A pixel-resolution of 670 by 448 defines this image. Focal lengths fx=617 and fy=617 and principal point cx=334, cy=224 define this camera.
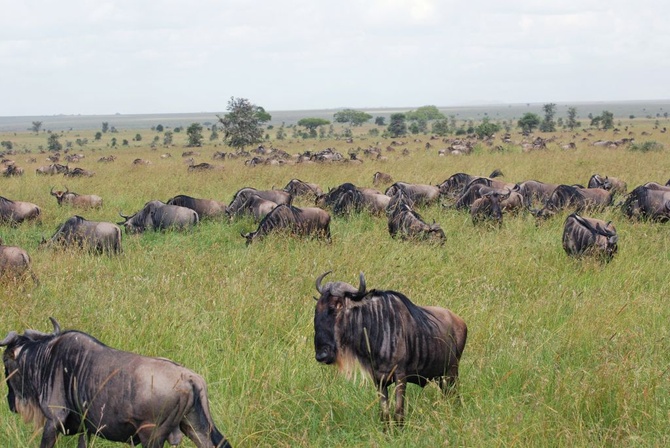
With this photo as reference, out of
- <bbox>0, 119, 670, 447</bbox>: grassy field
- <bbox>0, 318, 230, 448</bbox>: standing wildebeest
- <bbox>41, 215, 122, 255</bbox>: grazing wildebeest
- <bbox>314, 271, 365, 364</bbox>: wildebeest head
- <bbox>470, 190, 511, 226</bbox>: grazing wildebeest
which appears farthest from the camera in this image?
<bbox>470, 190, 511, 226</bbox>: grazing wildebeest

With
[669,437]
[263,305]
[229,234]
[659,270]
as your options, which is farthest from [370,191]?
[669,437]

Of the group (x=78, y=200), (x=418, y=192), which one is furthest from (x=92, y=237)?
(x=418, y=192)

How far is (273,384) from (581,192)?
924 centimetres

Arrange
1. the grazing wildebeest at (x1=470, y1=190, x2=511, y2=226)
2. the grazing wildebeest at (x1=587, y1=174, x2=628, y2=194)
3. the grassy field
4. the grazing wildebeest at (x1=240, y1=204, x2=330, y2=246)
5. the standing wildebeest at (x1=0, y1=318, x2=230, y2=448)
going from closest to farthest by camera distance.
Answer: the standing wildebeest at (x1=0, y1=318, x2=230, y2=448)
the grassy field
the grazing wildebeest at (x1=240, y1=204, x2=330, y2=246)
the grazing wildebeest at (x1=470, y1=190, x2=511, y2=226)
the grazing wildebeest at (x1=587, y1=174, x2=628, y2=194)

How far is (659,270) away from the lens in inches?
286

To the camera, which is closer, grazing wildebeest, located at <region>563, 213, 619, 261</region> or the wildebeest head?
the wildebeest head

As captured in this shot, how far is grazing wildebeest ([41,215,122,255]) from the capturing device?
8711 millimetres

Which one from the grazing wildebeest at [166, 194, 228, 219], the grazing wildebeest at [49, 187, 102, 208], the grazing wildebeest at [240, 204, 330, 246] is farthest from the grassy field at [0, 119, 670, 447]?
the grazing wildebeest at [49, 187, 102, 208]

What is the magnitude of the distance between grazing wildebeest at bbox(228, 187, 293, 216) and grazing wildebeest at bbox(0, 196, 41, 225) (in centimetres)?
377

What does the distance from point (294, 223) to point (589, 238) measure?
4313 millimetres

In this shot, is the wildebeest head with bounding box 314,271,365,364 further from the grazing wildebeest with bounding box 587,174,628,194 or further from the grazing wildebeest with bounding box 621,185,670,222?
the grazing wildebeest with bounding box 587,174,628,194

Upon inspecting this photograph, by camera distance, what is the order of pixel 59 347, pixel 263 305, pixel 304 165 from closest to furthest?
pixel 59 347
pixel 263 305
pixel 304 165

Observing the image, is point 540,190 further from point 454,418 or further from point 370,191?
point 454,418

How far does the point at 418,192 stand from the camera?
13234mm
